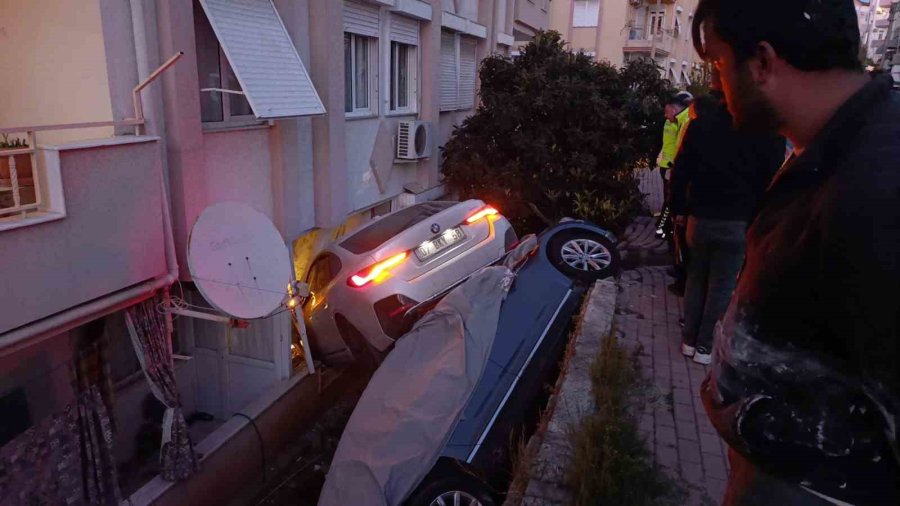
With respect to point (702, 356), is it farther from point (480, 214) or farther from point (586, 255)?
point (480, 214)

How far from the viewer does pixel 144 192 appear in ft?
15.9

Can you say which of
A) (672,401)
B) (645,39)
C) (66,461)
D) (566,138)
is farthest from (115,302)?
(645,39)

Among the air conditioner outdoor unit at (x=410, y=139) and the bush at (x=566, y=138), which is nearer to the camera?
the air conditioner outdoor unit at (x=410, y=139)

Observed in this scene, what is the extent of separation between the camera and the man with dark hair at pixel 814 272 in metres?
1.09

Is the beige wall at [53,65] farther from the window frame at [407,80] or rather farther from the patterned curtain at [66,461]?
the window frame at [407,80]

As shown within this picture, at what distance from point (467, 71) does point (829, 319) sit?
12.9 metres

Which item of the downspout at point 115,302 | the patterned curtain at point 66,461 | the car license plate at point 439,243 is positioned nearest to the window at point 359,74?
the car license plate at point 439,243

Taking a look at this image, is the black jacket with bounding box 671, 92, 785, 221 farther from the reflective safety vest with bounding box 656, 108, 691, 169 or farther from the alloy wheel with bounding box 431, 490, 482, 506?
the reflective safety vest with bounding box 656, 108, 691, 169

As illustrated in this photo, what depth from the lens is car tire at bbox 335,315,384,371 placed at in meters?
6.61

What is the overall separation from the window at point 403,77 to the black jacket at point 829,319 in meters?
9.14

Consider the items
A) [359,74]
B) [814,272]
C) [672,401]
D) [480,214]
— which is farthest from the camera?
[359,74]

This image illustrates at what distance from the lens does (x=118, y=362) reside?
20.5 feet

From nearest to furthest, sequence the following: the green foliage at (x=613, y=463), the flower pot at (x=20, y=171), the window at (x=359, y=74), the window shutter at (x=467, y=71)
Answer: the green foliage at (x=613, y=463) < the flower pot at (x=20, y=171) < the window at (x=359, y=74) < the window shutter at (x=467, y=71)

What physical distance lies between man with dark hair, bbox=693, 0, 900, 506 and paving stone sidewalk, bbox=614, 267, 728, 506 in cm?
198
